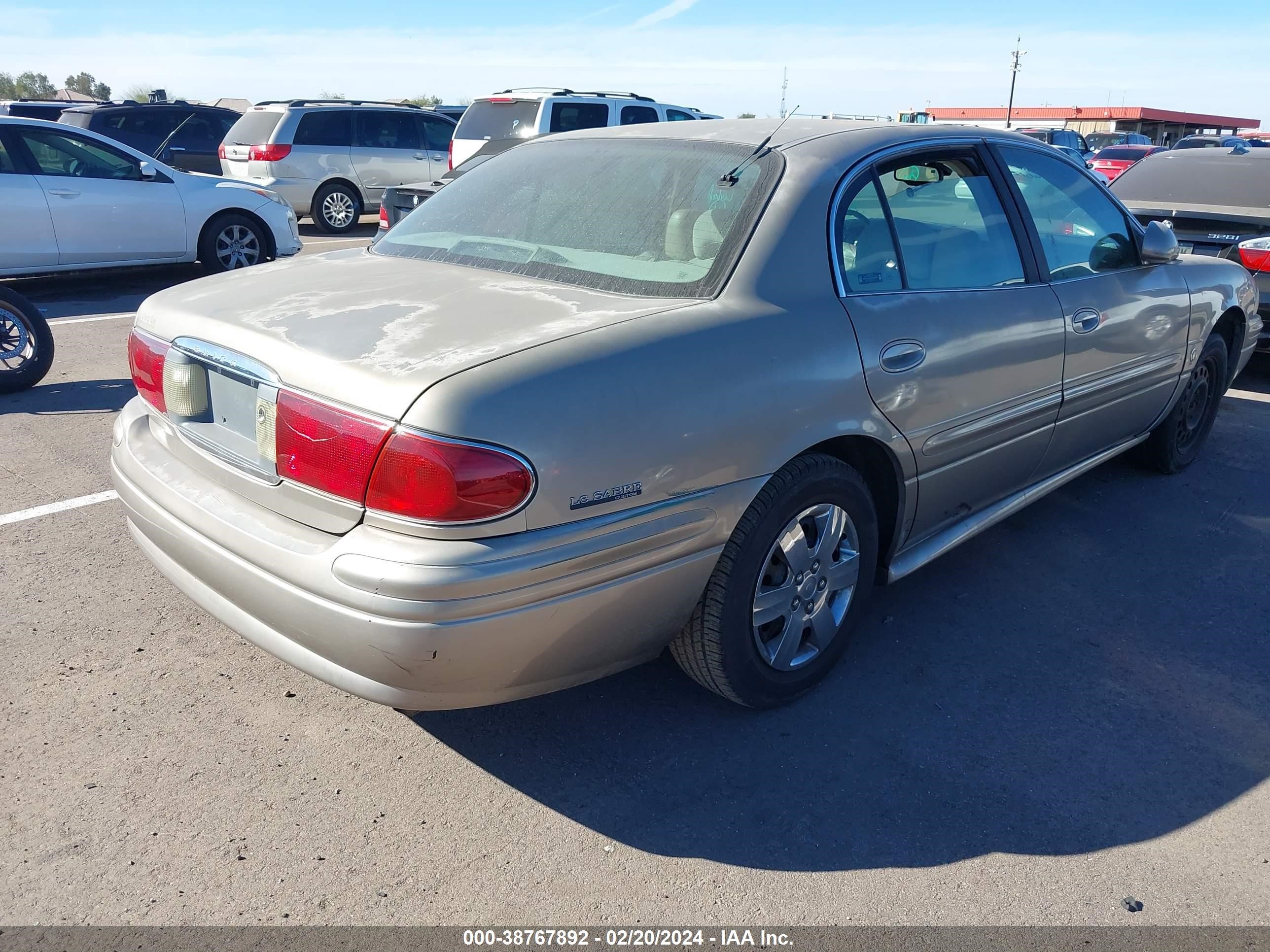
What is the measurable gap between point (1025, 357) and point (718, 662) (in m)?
1.62

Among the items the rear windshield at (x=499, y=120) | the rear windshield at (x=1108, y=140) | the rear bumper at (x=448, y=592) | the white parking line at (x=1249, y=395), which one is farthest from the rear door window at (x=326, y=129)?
the rear windshield at (x=1108, y=140)

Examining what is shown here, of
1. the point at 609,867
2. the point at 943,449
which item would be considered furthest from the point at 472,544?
the point at 943,449

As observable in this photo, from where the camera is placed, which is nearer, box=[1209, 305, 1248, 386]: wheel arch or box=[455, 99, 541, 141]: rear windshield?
box=[1209, 305, 1248, 386]: wheel arch

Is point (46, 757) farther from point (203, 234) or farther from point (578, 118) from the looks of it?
point (578, 118)

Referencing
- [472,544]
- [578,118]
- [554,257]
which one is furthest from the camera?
[578,118]

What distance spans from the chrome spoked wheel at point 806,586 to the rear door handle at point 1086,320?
54.4 inches

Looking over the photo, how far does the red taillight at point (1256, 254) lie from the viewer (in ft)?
21.1

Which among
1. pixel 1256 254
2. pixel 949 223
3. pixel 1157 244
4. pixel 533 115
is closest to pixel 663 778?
pixel 949 223

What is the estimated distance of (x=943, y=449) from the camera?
325cm

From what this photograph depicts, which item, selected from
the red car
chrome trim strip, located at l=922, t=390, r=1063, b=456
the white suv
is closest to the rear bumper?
chrome trim strip, located at l=922, t=390, r=1063, b=456

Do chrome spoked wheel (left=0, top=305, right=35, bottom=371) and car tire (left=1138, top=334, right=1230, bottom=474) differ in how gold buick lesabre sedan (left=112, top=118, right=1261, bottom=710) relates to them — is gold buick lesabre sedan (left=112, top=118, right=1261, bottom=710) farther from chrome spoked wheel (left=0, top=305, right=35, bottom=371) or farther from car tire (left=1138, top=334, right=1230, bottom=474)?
chrome spoked wheel (left=0, top=305, right=35, bottom=371)

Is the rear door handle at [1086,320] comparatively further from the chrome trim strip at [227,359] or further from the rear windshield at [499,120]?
the rear windshield at [499,120]

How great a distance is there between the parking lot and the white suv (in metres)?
9.21

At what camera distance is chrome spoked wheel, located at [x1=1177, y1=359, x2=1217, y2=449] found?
4.97m
